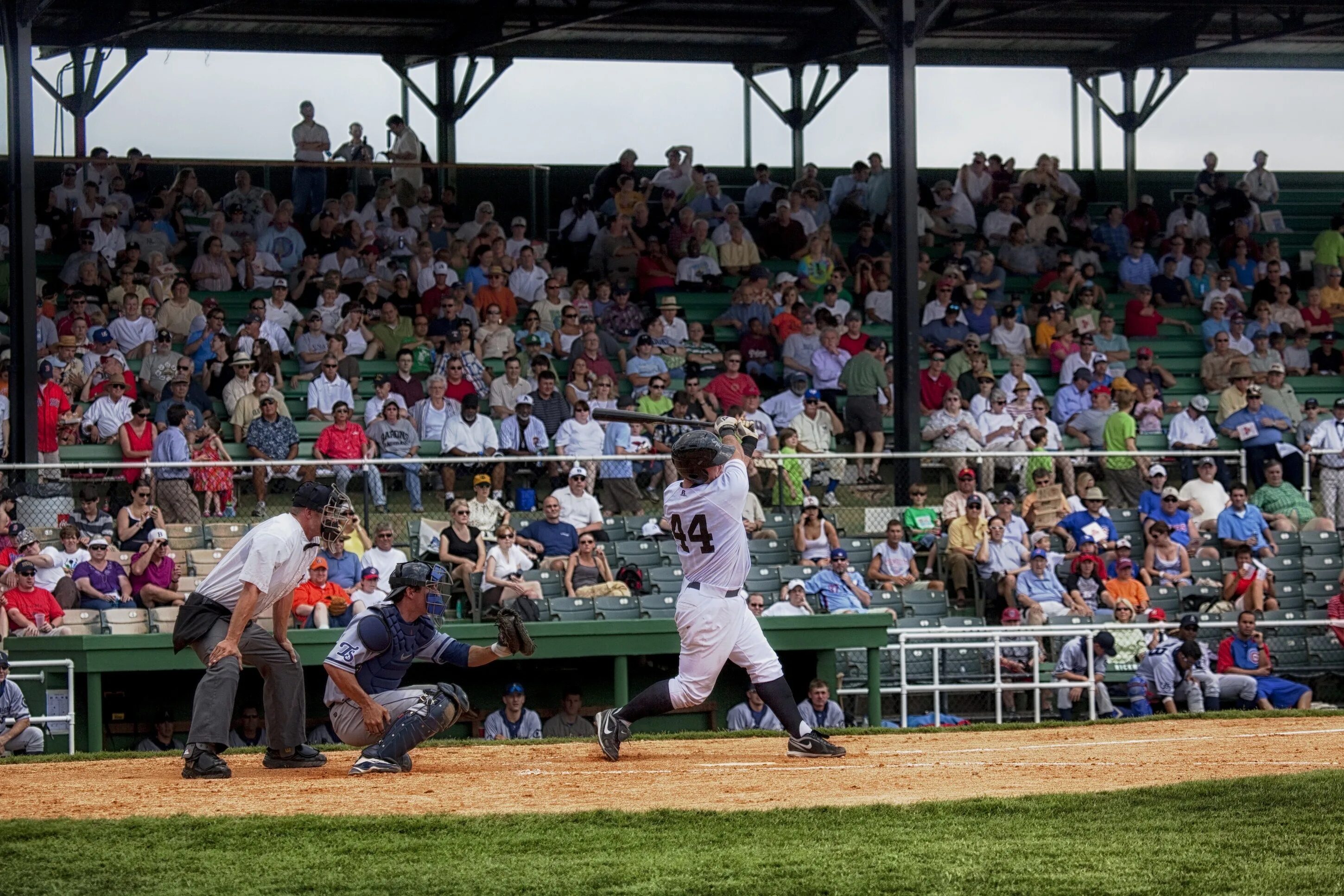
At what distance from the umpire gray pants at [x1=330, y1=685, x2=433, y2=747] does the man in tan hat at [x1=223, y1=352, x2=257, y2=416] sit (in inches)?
326

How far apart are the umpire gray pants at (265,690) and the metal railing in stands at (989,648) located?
6.48 m

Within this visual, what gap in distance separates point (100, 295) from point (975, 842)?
1397 cm

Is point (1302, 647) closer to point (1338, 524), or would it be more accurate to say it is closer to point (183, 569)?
point (1338, 524)

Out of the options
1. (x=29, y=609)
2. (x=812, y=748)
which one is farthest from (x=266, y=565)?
(x=29, y=609)

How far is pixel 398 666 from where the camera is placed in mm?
8695

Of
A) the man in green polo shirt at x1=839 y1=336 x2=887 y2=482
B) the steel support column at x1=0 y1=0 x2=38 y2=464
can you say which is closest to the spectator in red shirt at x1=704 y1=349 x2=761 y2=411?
the man in green polo shirt at x1=839 y1=336 x2=887 y2=482

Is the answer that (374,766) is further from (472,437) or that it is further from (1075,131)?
(1075,131)

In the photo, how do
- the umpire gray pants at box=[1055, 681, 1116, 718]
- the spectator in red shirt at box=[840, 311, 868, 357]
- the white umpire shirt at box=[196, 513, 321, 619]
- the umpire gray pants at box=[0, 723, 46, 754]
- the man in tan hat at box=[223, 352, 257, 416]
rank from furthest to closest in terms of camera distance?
1. the spectator in red shirt at box=[840, 311, 868, 357]
2. the man in tan hat at box=[223, 352, 257, 416]
3. the umpire gray pants at box=[1055, 681, 1116, 718]
4. the umpire gray pants at box=[0, 723, 46, 754]
5. the white umpire shirt at box=[196, 513, 321, 619]

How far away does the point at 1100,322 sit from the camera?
20656 mm

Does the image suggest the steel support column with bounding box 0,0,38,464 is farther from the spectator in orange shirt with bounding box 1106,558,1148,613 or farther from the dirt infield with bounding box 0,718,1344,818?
the spectator in orange shirt with bounding box 1106,558,1148,613

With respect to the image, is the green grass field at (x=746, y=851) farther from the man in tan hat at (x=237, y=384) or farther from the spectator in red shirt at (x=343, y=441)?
the man in tan hat at (x=237, y=384)

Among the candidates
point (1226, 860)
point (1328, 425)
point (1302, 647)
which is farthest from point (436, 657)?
point (1328, 425)

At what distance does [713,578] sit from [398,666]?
162 cm

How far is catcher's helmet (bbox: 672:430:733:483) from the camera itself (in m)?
8.78
